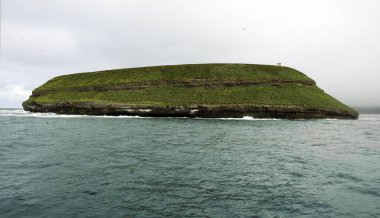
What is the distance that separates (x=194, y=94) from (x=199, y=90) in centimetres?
373

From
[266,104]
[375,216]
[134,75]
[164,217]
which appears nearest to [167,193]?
[164,217]

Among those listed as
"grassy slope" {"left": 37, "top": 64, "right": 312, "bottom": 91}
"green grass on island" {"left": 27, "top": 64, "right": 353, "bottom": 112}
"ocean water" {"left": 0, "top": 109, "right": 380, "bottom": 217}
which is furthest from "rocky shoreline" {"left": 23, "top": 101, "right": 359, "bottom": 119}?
"ocean water" {"left": 0, "top": 109, "right": 380, "bottom": 217}

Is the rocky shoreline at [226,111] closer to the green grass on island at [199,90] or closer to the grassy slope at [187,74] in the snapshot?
the green grass on island at [199,90]

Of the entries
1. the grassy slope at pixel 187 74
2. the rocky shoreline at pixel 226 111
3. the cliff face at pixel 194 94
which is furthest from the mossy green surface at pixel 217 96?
the grassy slope at pixel 187 74

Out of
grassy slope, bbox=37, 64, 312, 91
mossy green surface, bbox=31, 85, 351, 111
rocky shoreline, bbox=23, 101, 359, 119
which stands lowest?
rocky shoreline, bbox=23, 101, 359, 119

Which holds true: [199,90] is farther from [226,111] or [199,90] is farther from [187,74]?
[226,111]

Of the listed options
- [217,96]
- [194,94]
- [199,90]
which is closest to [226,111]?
[217,96]

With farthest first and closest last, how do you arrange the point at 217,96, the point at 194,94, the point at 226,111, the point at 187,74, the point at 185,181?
the point at 187,74, the point at 194,94, the point at 217,96, the point at 226,111, the point at 185,181

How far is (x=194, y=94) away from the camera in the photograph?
319 feet

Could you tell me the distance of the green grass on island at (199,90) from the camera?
298 feet

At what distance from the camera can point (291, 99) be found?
298 ft

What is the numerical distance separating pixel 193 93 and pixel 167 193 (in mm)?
83469

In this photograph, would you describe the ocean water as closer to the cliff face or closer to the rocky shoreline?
the rocky shoreline

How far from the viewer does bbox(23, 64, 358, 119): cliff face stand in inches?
3346
